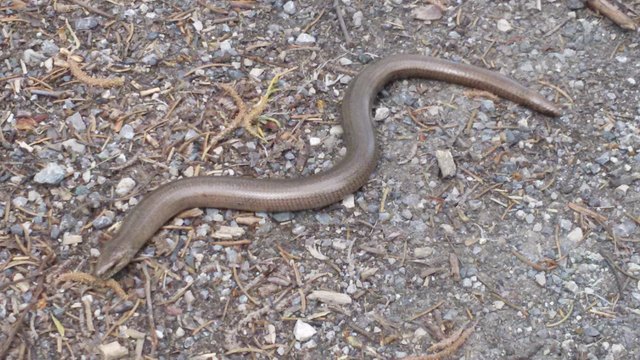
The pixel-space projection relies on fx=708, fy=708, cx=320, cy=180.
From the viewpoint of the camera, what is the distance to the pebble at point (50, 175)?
4.11 meters

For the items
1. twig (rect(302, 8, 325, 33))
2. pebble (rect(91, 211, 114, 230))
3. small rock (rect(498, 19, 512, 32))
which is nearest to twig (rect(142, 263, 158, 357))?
pebble (rect(91, 211, 114, 230))

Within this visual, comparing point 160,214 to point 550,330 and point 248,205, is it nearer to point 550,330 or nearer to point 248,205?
point 248,205

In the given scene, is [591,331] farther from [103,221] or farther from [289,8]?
[289,8]

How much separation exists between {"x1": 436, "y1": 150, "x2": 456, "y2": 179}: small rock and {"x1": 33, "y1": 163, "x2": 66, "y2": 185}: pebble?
223 centimetres

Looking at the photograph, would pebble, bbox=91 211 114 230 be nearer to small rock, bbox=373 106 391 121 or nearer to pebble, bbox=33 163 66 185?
pebble, bbox=33 163 66 185

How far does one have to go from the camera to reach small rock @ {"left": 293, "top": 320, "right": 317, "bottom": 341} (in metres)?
3.61

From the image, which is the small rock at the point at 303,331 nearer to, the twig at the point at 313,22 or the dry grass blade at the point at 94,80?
the dry grass blade at the point at 94,80

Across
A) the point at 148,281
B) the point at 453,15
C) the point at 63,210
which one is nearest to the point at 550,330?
the point at 148,281

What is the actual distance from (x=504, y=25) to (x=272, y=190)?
2169mm

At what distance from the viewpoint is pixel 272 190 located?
4.04 meters

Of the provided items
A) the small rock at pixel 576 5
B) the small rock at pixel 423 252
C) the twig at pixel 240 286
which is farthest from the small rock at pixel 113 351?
the small rock at pixel 576 5

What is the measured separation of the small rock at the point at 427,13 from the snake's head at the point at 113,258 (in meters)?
2.59

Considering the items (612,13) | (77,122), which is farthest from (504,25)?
(77,122)

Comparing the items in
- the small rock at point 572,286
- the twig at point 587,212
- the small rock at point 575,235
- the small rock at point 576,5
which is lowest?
the small rock at point 572,286
